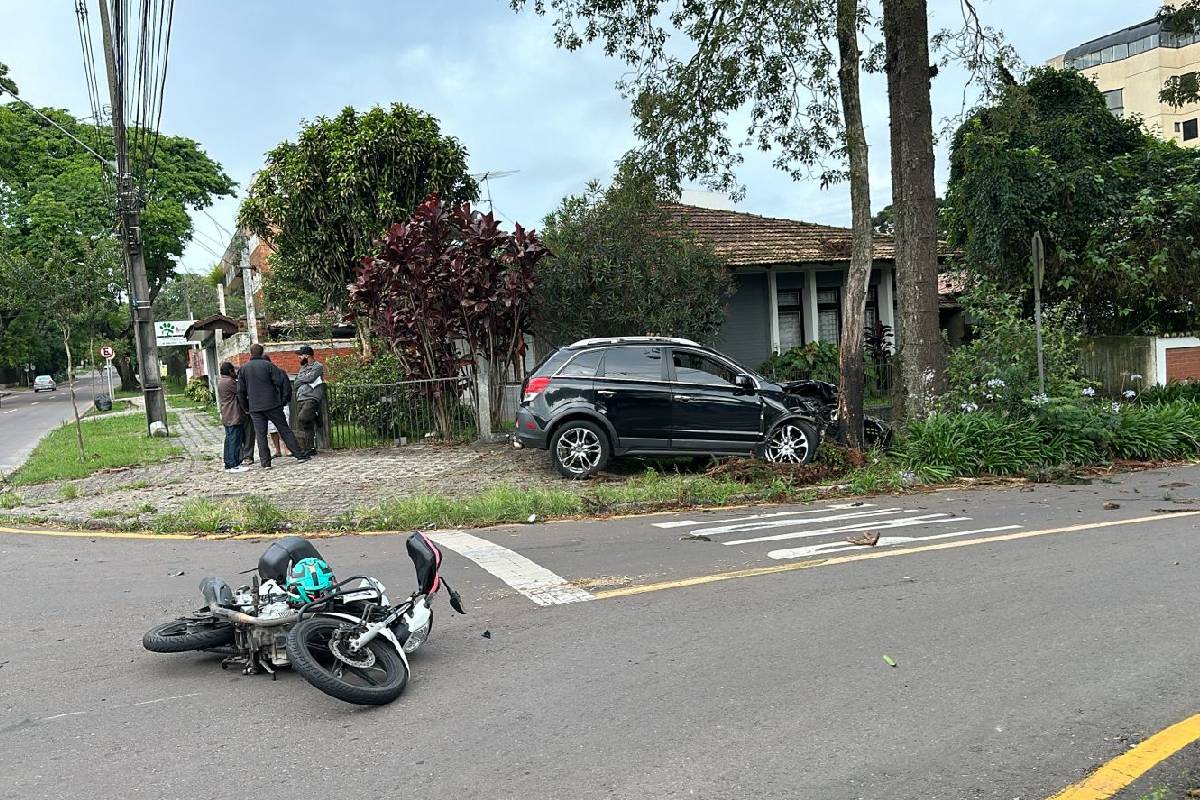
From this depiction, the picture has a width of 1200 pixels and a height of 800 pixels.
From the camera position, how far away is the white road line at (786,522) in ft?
28.1

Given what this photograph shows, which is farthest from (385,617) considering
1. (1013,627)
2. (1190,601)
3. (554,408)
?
(554,408)

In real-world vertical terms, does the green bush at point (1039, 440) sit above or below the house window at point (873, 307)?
below

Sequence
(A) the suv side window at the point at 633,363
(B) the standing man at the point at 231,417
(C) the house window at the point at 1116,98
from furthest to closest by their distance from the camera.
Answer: (C) the house window at the point at 1116,98 < (B) the standing man at the point at 231,417 < (A) the suv side window at the point at 633,363

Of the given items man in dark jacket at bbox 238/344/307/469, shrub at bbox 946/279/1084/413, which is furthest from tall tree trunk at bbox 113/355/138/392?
shrub at bbox 946/279/1084/413

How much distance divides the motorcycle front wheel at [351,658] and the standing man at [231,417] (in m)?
9.47

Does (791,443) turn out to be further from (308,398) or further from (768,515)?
(308,398)

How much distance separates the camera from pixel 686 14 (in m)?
13.6

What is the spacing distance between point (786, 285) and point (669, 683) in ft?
57.9

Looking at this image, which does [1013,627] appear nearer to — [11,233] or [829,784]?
[829,784]

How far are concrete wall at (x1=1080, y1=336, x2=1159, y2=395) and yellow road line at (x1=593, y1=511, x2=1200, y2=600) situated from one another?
32.8 feet

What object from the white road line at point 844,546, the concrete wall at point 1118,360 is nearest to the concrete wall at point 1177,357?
the concrete wall at point 1118,360

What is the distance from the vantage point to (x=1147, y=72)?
57000 millimetres

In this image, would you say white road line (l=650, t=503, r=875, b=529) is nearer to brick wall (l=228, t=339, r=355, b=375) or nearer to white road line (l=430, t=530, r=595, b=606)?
white road line (l=430, t=530, r=595, b=606)

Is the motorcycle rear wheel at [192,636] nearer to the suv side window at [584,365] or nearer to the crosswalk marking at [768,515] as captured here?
the crosswalk marking at [768,515]
